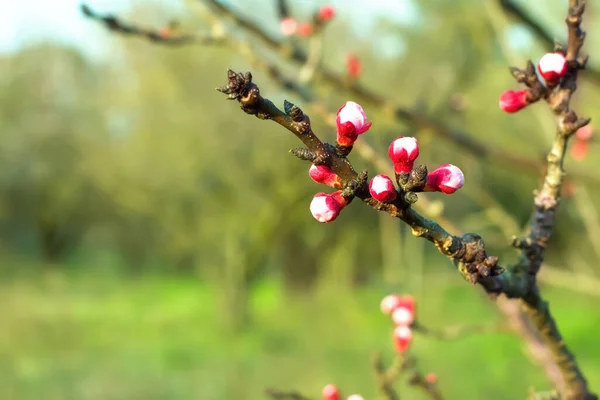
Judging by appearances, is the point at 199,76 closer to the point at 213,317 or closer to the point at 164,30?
the point at 213,317

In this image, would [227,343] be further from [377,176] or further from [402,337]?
[377,176]

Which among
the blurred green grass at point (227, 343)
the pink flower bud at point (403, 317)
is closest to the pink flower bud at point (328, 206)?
the pink flower bud at point (403, 317)

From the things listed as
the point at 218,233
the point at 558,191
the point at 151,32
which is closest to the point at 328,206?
the point at 558,191

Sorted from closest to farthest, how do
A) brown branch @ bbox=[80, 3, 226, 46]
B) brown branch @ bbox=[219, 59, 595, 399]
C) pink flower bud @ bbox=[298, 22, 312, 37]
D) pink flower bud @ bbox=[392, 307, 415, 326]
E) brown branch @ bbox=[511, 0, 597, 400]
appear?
1. brown branch @ bbox=[219, 59, 595, 399]
2. brown branch @ bbox=[511, 0, 597, 400]
3. pink flower bud @ bbox=[392, 307, 415, 326]
4. brown branch @ bbox=[80, 3, 226, 46]
5. pink flower bud @ bbox=[298, 22, 312, 37]

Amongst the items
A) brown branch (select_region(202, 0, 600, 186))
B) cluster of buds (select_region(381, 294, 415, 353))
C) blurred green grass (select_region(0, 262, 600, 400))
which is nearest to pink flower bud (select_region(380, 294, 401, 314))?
cluster of buds (select_region(381, 294, 415, 353))

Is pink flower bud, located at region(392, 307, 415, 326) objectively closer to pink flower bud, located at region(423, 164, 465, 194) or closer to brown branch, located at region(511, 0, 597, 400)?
brown branch, located at region(511, 0, 597, 400)
